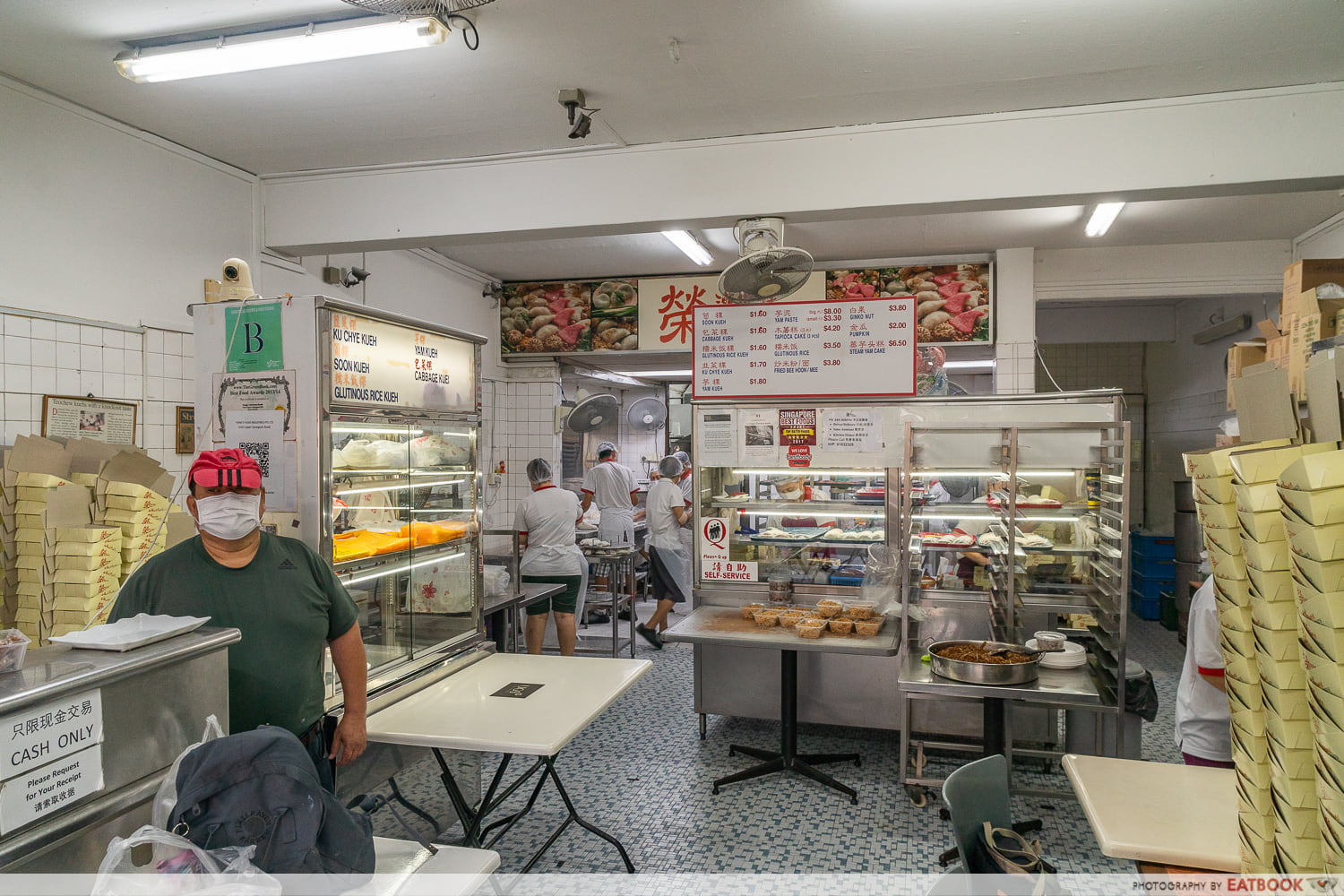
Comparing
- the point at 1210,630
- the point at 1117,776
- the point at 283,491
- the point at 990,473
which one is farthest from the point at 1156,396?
the point at 283,491

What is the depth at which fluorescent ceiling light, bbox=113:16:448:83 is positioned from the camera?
10.6ft

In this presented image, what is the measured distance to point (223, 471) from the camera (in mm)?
2523

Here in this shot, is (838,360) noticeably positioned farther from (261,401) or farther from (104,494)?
(104,494)

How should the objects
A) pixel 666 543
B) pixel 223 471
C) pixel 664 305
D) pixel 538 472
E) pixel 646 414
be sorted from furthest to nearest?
pixel 646 414 < pixel 664 305 < pixel 666 543 < pixel 538 472 < pixel 223 471

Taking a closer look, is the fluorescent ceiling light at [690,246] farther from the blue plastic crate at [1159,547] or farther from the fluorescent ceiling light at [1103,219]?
the blue plastic crate at [1159,547]

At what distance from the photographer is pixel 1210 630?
3086 millimetres

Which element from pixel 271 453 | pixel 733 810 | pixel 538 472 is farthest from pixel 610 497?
pixel 271 453

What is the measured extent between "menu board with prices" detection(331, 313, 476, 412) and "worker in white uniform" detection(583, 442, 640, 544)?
436cm

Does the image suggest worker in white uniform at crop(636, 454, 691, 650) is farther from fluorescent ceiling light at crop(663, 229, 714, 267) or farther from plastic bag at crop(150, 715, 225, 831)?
plastic bag at crop(150, 715, 225, 831)

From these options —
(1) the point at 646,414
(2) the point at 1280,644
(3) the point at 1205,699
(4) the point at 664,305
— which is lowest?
(3) the point at 1205,699

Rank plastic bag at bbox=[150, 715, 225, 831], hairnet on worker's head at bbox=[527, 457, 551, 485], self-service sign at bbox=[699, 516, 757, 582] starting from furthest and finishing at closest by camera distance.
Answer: hairnet on worker's head at bbox=[527, 457, 551, 485] → self-service sign at bbox=[699, 516, 757, 582] → plastic bag at bbox=[150, 715, 225, 831]

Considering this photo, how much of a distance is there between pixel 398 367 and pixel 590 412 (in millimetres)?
4884

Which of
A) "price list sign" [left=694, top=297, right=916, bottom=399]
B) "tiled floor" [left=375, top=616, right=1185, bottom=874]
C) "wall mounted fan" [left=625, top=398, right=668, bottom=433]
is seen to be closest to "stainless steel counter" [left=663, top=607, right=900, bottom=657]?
"tiled floor" [left=375, top=616, right=1185, bottom=874]

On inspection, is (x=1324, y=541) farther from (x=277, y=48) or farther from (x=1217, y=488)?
(x=277, y=48)
